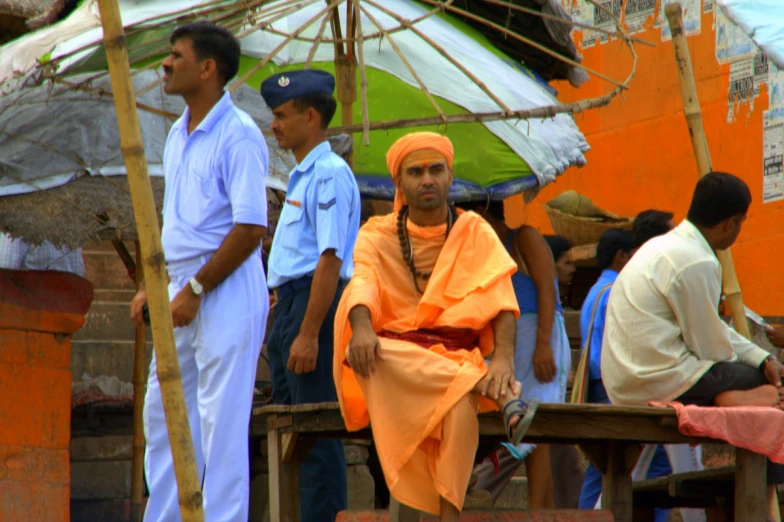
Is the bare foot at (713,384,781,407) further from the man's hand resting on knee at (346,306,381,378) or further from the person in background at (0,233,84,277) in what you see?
the person in background at (0,233,84,277)

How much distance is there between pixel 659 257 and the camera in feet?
15.7

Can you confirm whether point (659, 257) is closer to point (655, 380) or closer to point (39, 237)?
point (655, 380)

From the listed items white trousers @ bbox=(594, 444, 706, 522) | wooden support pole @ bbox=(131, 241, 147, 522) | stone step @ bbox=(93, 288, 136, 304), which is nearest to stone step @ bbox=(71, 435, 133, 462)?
wooden support pole @ bbox=(131, 241, 147, 522)

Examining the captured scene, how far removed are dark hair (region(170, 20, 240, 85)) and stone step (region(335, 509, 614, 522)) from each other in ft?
5.60

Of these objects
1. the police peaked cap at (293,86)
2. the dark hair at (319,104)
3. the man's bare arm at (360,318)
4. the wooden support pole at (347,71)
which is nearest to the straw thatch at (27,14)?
the wooden support pole at (347,71)

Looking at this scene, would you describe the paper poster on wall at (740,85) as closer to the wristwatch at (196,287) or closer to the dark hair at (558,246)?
the dark hair at (558,246)

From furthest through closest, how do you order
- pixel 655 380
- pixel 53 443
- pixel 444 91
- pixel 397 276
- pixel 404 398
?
pixel 53 443 < pixel 444 91 < pixel 655 380 < pixel 397 276 < pixel 404 398

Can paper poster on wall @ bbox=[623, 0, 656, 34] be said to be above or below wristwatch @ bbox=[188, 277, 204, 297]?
above

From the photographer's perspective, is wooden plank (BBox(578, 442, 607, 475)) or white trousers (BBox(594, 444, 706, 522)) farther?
white trousers (BBox(594, 444, 706, 522))

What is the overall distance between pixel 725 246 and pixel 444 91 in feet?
7.23

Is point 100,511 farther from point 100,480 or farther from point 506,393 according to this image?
point 506,393

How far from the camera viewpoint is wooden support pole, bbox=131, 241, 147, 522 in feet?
24.1

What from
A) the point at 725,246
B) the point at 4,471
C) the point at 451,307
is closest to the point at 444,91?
the point at 725,246

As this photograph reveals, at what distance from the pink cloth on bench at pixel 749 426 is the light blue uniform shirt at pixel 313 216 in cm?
154
